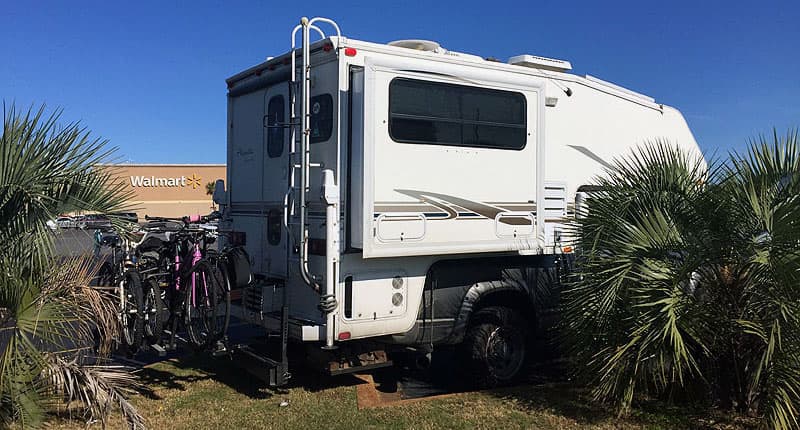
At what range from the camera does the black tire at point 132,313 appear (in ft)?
20.6

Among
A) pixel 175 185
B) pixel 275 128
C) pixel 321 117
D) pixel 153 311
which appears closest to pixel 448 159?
pixel 321 117

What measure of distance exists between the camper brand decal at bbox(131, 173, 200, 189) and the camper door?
4509cm

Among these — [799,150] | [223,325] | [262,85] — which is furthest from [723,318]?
[262,85]

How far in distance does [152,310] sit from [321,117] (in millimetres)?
2369

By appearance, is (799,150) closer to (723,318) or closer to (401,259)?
(723,318)

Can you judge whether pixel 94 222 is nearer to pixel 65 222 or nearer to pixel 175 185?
pixel 65 222

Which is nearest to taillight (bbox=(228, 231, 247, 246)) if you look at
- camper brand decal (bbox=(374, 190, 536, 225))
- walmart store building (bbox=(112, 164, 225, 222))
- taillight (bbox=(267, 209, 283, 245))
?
taillight (bbox=(267, 209, 283, 245))

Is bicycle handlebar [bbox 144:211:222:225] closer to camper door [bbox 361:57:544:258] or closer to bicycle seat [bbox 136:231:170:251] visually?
bicycle seat [bbox 136:231:170:251]

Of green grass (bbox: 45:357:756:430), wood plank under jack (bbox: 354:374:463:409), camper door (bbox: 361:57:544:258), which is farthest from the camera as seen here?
wood plank under jack (bbox: 354:374:463:409)

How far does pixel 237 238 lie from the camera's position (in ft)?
25.3

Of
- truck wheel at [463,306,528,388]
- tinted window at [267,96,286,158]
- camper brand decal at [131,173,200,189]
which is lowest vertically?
truck wheel at [463,306,528,388]

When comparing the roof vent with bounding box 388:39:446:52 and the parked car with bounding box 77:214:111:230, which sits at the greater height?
the roof vent with bounding box 388:39:446:52

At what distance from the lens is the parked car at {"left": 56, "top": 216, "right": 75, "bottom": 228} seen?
4961 mm

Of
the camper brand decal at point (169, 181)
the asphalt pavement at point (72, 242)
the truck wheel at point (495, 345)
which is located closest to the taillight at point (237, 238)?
the asphalt pavement at point (72, 242)
